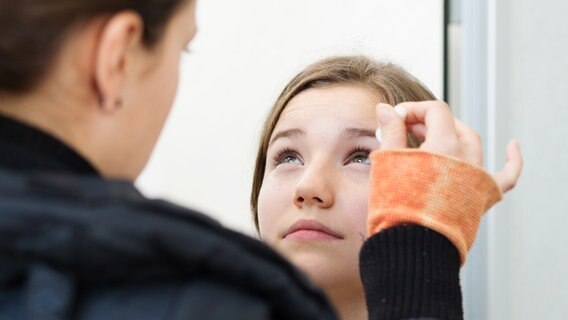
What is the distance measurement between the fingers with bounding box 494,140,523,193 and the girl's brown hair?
0.69 feet

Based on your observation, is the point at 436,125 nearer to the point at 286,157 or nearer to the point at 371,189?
the point at 371,189

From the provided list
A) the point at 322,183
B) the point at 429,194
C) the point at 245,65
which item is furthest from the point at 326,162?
the point at 245,65

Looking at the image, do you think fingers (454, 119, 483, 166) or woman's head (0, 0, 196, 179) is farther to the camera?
fingers (454, 119, 483, 166)

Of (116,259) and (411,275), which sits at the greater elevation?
(116,259)

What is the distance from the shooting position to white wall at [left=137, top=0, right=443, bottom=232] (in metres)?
1.23

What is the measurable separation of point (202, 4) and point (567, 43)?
77 centimetres

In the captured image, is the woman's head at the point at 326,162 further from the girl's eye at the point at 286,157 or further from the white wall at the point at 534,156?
the white wall at the point at 534,156

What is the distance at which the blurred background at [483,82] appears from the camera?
1.05m

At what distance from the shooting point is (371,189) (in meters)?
0.71

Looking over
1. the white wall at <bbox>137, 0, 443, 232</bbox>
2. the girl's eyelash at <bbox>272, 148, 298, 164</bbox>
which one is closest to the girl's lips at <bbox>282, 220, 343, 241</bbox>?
the girl's eyelash at <bbox>272, 148, 298, 164</bbox>

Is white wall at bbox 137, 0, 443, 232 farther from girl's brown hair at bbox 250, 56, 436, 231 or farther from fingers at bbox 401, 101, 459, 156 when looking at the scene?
fingers at bbox 401, 101, 459, 156

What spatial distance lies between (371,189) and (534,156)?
0.42 meters

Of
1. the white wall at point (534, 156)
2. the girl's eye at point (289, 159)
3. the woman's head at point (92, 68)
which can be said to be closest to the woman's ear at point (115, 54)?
the woman's head at point (92, 68)

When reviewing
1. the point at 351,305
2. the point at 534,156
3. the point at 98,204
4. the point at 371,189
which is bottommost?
the point at 351,305
